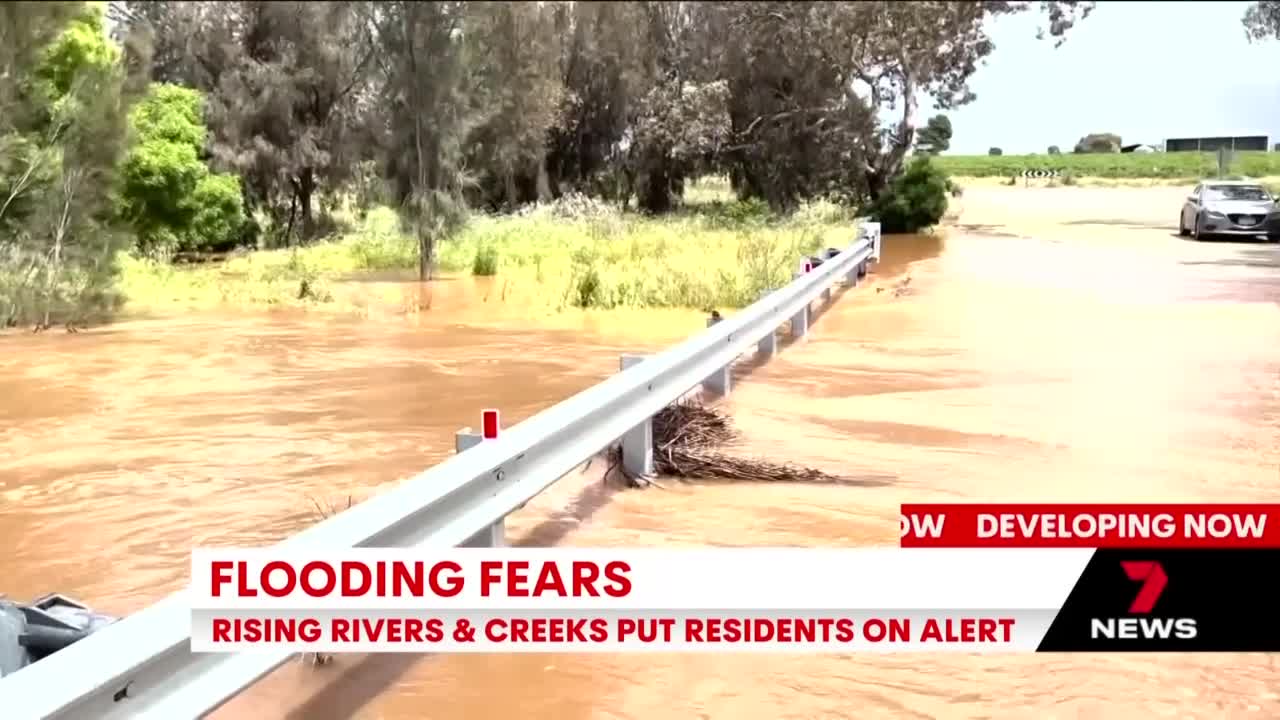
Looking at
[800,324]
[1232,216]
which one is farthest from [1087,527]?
[1232,216]

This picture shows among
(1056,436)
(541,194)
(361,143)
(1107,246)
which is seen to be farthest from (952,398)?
(1107,246)

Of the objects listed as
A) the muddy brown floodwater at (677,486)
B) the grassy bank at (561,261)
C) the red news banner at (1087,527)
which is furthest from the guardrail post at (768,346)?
the red news banner at (1087,527)

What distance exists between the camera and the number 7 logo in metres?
2.80

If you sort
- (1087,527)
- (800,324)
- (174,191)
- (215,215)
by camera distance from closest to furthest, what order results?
(1087,527) < (215,215) < (800,324) < (174,191)

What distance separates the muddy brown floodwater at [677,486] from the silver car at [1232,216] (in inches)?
78.9

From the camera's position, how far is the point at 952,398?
7.84m

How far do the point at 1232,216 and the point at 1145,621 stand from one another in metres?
14.7

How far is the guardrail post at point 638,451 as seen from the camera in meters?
5.95

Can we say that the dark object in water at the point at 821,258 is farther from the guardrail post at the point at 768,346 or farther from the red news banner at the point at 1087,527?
the red news banner at the point at 1087,527

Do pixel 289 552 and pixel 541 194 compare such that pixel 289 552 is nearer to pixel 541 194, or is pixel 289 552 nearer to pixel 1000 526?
pixel 1000 526

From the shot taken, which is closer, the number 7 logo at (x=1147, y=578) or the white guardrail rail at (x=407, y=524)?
the white guardrail rail at (x=407, y=524)

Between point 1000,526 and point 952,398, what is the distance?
3948 mm

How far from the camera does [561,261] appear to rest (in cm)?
1583

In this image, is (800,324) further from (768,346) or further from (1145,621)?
(1145,621)
